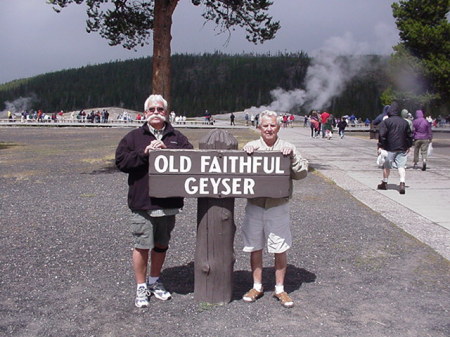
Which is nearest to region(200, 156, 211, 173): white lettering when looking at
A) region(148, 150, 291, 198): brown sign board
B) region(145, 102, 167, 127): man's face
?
region(148, 150, 291, 198): brown sign board

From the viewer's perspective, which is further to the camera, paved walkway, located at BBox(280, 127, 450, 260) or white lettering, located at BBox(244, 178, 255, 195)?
paved walkway, located at BBox(280, 127, 450, 260)

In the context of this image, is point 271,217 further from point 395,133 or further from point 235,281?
point 395,133

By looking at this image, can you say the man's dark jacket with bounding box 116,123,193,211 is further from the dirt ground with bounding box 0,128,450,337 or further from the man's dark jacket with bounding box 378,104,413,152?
the man's dark jacket with bounding box 378,104,413,152

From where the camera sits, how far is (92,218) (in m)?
7.23

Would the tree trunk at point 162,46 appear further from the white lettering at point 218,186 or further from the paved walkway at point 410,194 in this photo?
the white lettering at point 218,186

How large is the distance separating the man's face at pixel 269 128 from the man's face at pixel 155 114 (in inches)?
30.8

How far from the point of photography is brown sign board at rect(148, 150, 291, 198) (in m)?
3.80

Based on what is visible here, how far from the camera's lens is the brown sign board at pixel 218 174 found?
380 centimetres

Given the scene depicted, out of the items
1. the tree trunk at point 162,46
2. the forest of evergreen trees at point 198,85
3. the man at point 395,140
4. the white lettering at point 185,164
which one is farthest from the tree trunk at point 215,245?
the forest of evergreen trees at point 198,85

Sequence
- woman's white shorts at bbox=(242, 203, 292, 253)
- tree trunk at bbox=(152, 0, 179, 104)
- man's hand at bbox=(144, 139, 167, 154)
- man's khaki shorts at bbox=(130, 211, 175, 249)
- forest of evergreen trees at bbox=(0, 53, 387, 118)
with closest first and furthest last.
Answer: man's hand at bbox=(144, 139, 167, 154) < man's khaki shorts at bbox=(130, 211, 175, 249) < woman's white shorts at bbox=(242, 203, 292, 253) < tree trunk at bbox=(152, 0, 179, 104) < forest of evergreen trees at bbox=(0, 53, 387, 118)

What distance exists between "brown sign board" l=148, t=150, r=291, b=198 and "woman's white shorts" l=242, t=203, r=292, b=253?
230mm

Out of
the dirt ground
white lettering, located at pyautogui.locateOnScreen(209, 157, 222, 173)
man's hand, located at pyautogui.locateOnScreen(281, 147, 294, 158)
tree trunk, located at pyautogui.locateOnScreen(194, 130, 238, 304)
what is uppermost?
man's hand, located at pyautogui.locateOnScreen(281, 147, 294, 158)

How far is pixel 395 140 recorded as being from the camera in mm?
9391

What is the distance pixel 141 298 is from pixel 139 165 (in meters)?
1.03
